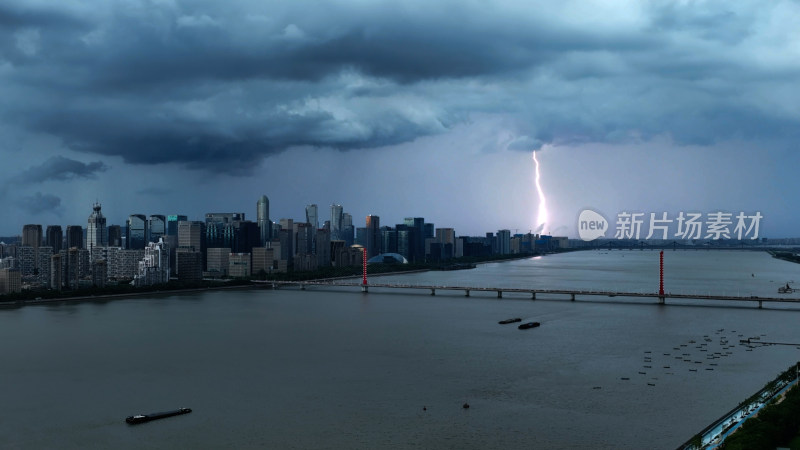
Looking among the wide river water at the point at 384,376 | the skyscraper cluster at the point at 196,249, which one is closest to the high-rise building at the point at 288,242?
the skyscraper cluster at the point at 196,249

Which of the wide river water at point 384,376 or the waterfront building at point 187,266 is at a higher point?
the waterfront building at point 187,266

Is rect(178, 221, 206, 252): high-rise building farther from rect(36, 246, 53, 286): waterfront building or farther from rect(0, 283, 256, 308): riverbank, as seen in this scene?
rect(0, 283, 256, 308): riverbank

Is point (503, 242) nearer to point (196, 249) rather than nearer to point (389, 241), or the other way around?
point (389, 241)

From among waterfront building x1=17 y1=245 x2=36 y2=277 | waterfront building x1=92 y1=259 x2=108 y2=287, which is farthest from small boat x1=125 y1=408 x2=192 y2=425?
waterfront building x1=17 y1=245 x2=36 y2=277

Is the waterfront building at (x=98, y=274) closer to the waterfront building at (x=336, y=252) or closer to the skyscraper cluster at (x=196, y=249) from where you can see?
the skyscraper cluster at (x=196, y=249)

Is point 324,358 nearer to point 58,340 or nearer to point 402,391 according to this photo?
point 402,391

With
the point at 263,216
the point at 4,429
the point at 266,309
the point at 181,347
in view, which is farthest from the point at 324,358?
the point at 263,216

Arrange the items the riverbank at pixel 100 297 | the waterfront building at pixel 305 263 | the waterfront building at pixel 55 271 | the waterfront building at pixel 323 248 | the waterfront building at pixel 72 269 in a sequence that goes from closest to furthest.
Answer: the riverbank at pixel 100 297 → the waterfront building at pixel 55 271 → the waterfront building at pixel 72 269 → the waterfront building at pixel 305 263 → the waterfront building at pixel 323 248

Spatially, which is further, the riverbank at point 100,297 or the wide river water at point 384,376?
the riverbank at point 100,297

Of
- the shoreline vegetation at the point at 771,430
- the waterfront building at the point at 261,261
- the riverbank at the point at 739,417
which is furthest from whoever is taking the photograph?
the waterfront building at the point at 261,261
